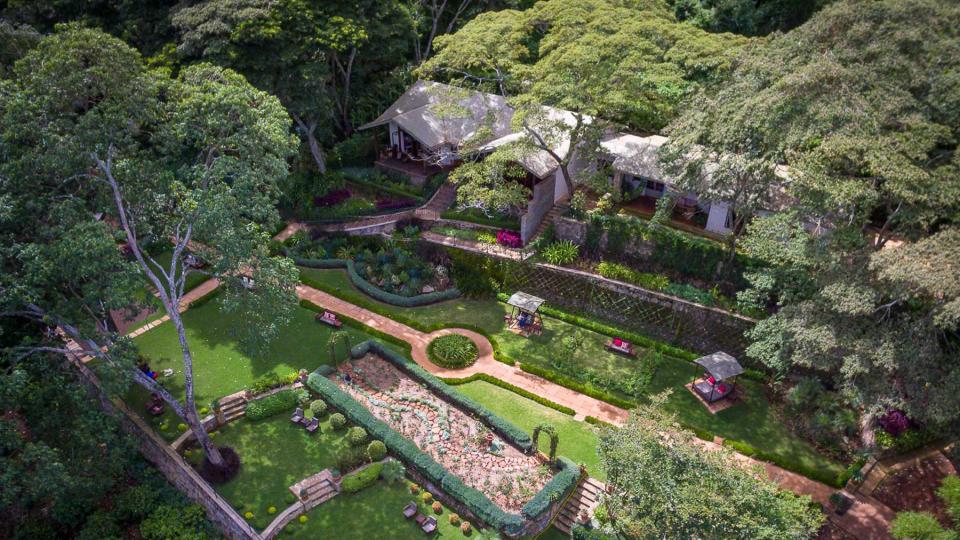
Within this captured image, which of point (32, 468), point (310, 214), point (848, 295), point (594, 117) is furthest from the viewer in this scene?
point (310, 214)

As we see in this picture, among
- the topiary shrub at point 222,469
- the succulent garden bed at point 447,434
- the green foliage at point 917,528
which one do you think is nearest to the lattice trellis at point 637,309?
the succulent garden bed at point 447,434

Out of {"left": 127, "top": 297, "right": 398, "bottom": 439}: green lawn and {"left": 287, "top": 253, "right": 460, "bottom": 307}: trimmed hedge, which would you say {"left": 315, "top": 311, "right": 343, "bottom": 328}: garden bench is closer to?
{"left": 127, "top": 297, "right": 398, "bottom": 439}: green lawn

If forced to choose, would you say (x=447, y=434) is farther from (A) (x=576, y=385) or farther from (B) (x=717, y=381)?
(B) (x=717, y=381)

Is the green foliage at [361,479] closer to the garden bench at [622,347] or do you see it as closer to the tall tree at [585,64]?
the garden bench at [622,347]

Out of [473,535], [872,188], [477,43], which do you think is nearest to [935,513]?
[872,188]

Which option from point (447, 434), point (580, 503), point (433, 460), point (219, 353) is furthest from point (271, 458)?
point (580, 503)

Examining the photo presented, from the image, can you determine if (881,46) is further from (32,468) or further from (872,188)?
(32,468)
